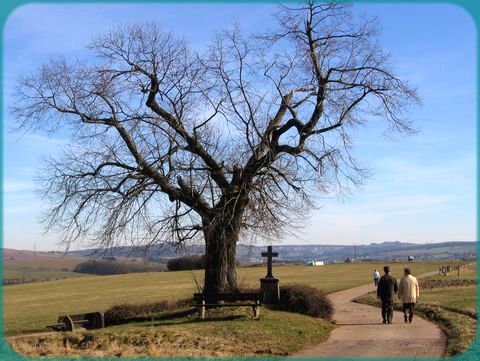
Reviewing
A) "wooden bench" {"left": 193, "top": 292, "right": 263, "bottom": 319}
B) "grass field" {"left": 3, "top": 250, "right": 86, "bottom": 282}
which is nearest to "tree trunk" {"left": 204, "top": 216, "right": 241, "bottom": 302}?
"wooden bench" {"left": 193, "top": 292, "right": 263, "bottom": 319}

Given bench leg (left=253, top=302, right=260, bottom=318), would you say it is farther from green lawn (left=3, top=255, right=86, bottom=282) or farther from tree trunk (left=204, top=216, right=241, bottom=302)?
green lawn (left=3, top=255, right=86, bottom=282)

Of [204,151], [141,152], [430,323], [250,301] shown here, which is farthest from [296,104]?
[430,323]

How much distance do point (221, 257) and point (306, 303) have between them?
3.19 metres

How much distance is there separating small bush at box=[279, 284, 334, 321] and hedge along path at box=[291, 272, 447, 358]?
58 cm

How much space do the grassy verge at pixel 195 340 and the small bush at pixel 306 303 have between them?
1.71m

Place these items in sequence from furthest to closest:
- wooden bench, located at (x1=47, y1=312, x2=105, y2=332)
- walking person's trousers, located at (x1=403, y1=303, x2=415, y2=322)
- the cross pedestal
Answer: the cross pedestal
wooden bench, located at (x1=47, y1=312, x2=105, y2=332)
walking person's trousers, located at (x1=403, y1=303, x2=415, y2=322)

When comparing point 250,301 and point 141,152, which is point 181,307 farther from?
point 141,152

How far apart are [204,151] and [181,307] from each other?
626 cm

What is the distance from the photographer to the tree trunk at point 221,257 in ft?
64.6

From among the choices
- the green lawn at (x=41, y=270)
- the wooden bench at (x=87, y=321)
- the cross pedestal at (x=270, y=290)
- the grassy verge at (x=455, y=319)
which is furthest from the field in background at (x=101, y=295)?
the green lawn at (x=41, y=270)

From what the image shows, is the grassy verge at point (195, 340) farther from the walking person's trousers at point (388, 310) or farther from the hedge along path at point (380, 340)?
the walking person's trousers at point (388, 310)

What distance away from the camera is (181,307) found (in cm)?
2211

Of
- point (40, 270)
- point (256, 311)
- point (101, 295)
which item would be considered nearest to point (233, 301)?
point (256, 311)

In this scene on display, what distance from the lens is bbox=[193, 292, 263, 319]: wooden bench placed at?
17.6m
